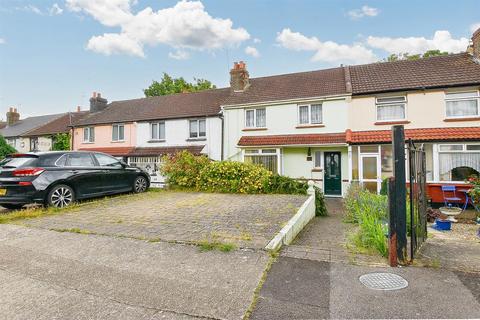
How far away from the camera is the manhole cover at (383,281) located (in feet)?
10.6

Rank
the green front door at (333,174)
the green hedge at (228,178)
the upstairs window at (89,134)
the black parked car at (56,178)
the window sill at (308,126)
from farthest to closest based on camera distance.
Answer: the upstairs window at (89,134)
the window sill at (308,126)
the green front door at (333,174)
the green hedge at (228,178)
the black parked car at (56,178)

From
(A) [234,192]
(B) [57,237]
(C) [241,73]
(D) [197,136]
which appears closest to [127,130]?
(D) [197,136]

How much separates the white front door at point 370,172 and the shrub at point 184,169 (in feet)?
26.3

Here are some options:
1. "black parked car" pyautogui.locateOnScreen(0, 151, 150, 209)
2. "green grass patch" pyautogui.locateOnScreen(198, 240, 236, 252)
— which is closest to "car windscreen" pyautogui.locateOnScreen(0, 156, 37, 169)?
"black parked car" pyautogui.locateOnScreen(0, 151, 150, 209)

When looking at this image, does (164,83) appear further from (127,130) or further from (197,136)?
(197,136)

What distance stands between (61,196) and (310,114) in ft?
42.2

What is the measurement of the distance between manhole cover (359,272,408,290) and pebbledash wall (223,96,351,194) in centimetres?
1177

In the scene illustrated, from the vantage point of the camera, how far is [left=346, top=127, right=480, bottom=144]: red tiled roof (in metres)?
12.6

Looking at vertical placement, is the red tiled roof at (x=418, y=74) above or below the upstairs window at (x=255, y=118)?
above

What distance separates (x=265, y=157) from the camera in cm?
1669

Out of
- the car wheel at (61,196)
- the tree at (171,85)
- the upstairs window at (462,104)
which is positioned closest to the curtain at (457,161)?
the upstairs window at (462,104)

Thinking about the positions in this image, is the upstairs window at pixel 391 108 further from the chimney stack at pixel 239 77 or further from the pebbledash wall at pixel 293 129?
the chimney stack at pixel 239 77

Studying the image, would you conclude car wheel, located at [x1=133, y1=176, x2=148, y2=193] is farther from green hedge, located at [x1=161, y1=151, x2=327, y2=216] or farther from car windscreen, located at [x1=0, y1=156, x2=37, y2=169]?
car windscreen, located at [x1=0, y1=156, x2=37, y2=169]

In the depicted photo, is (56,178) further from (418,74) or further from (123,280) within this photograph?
(418,74)
